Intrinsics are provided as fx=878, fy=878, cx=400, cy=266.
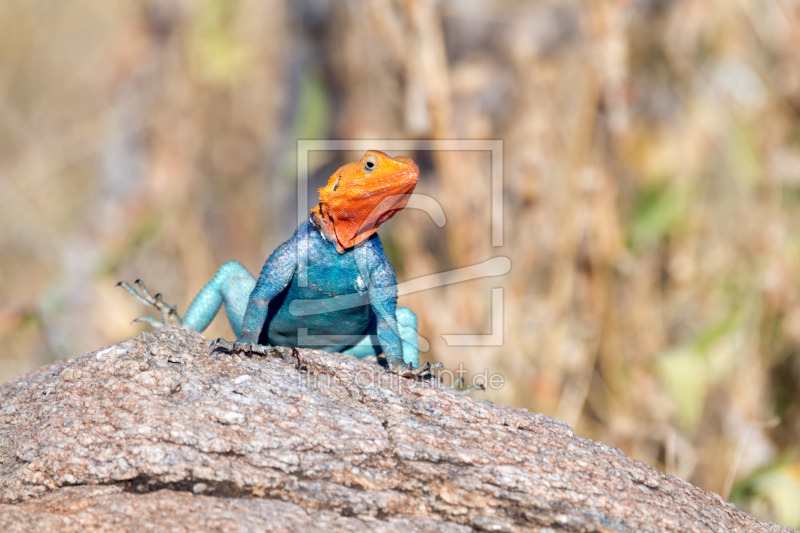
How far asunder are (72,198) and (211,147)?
4.95 feet

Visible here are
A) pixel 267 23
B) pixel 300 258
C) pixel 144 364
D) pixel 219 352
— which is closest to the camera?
pixel 144 364

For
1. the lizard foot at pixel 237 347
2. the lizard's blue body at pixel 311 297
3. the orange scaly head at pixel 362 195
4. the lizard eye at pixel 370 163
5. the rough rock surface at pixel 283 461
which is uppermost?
the lizard eye at pixel 370 163

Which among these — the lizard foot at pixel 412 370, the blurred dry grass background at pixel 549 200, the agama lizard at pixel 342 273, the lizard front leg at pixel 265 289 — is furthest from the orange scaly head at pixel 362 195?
the blurred dry grass background at pixel 549 200

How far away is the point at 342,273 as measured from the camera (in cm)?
315

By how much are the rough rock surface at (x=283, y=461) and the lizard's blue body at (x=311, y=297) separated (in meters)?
0.33

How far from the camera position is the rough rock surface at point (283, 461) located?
2.18 m

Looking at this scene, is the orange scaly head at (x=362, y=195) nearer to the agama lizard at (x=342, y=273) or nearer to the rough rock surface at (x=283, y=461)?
the agama lizard at (x=342, y=273)

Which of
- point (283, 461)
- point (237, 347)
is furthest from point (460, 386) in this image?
point (283, 461)

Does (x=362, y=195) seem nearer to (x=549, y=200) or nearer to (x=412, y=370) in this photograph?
(x=412, y=370)

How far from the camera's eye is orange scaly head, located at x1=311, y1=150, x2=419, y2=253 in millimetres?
3074

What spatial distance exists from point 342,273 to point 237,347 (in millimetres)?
528

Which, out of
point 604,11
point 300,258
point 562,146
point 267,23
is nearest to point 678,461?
point 562,146

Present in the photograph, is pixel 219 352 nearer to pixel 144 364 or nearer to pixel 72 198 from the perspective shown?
pixel 144 364

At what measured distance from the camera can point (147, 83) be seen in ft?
22.9
